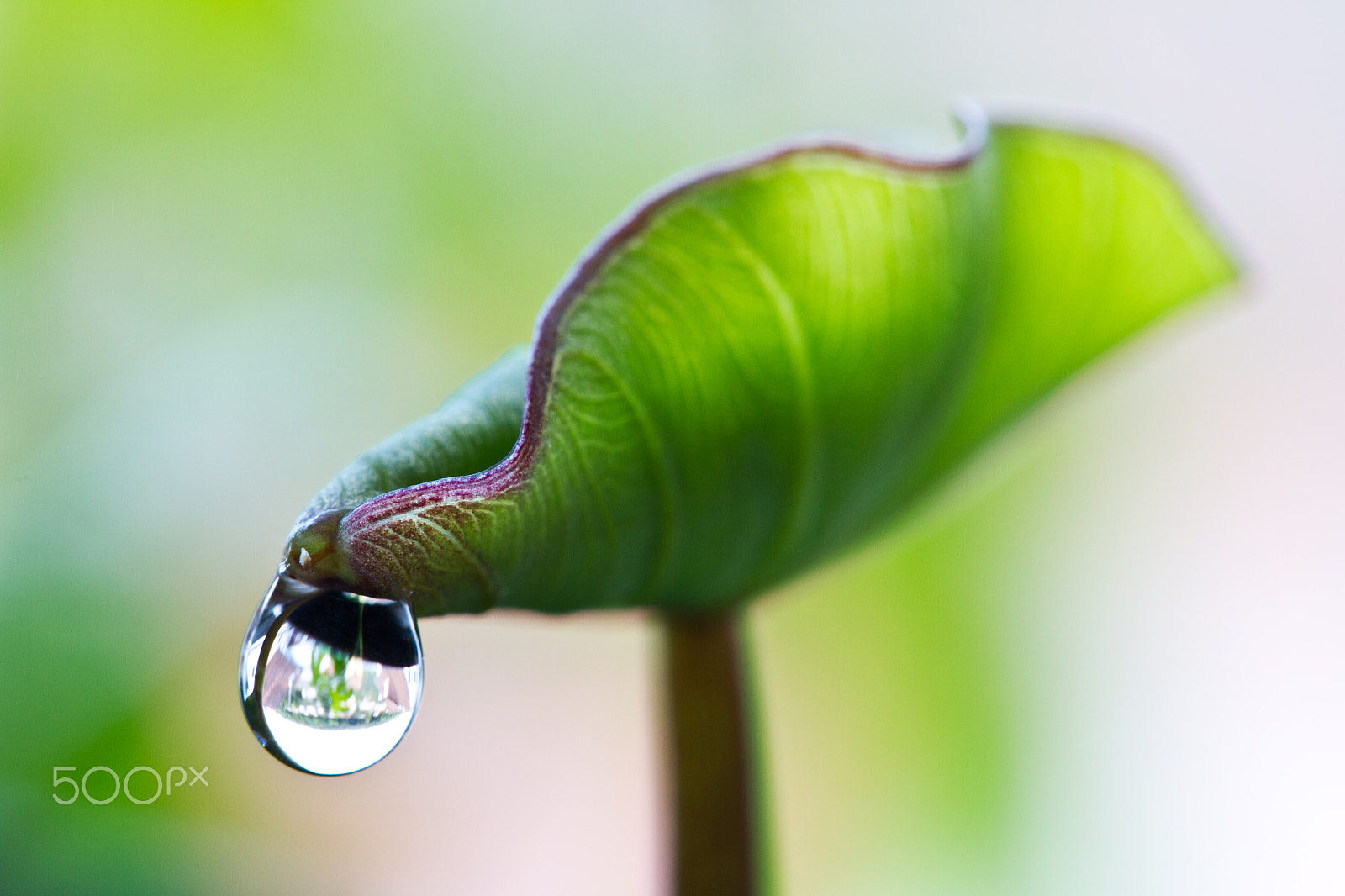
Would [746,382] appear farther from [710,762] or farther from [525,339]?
[525,339]

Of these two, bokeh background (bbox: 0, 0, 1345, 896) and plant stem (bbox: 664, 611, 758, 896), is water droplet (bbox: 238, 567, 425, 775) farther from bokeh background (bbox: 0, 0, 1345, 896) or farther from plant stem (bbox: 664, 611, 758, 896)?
bokeh background (bbox: 0, 0, 1345, 896)

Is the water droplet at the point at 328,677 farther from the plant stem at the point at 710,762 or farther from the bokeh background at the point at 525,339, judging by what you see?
the bokeh background at the point at 525,339

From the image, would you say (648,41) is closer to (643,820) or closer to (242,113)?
(242,113)
